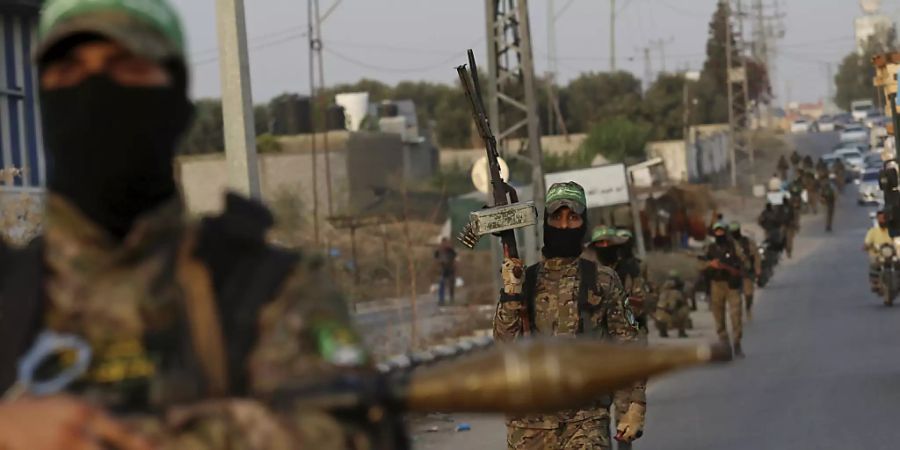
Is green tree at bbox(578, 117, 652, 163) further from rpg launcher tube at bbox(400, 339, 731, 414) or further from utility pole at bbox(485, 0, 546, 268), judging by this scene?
rpg launcher tube at bbox(400, 339, 731, 414)

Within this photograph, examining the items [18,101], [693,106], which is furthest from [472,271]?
[693,106]

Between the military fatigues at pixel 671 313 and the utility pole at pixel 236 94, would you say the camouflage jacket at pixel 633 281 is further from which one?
the military fatigues at pixel 671 313

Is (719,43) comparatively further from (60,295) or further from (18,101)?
(60,295)

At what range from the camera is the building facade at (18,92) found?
17.2 metres

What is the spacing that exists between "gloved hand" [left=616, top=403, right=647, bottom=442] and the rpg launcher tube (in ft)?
23.7

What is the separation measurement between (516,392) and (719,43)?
108016 millimetres

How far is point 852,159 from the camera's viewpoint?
8700 cm

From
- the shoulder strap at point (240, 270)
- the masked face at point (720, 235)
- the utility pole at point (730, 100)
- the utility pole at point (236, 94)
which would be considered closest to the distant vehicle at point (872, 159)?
the utility pole at point (730, 100)

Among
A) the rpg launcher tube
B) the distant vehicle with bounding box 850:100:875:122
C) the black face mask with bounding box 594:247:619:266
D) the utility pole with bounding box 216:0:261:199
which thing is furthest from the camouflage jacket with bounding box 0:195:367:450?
the distant vehicle with bounding box 850:100:875:122

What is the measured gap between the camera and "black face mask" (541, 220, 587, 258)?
9.01 metres

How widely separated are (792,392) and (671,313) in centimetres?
752

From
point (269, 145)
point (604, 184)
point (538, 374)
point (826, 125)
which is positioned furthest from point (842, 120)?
point (538, 374)

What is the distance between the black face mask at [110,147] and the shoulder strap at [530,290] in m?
6.37

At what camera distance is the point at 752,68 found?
4609 inches
